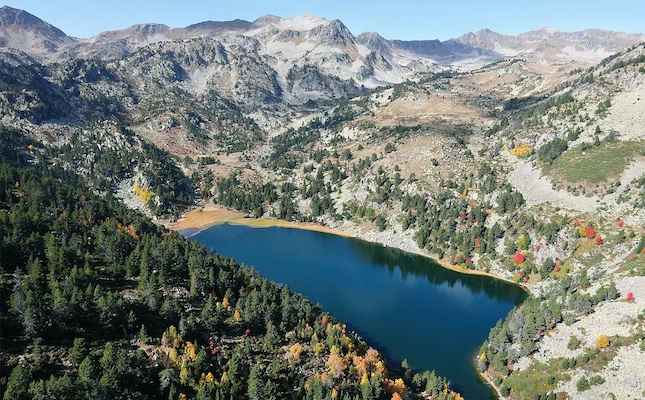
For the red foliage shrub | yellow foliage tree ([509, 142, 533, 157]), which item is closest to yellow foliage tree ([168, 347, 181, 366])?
the red foliage shrub

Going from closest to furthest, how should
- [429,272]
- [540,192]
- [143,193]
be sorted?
[429,272], [540,192], [143,193]

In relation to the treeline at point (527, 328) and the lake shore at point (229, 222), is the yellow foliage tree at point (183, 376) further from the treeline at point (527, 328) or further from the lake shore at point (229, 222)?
the lake shore at point (229, 222)

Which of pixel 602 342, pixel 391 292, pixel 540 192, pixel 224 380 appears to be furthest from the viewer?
pixel 540 192

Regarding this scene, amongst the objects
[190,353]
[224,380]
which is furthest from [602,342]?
[190,353]

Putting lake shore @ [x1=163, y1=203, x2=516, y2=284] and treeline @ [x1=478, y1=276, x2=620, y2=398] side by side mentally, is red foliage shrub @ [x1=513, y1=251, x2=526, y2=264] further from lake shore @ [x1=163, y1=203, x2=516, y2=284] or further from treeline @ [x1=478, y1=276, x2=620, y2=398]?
lake shore @ [x1=163, y1=203, x2=516, y2=284]

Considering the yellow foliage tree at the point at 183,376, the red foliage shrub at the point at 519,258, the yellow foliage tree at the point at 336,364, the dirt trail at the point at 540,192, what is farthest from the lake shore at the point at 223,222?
the yellow foliage tree at the point at 183,376

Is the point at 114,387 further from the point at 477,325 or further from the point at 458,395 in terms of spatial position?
the point at 477,325

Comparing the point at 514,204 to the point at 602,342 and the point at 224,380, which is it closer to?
the point at 602,342

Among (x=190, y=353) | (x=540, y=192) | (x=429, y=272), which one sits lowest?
(x=190, y=353)
